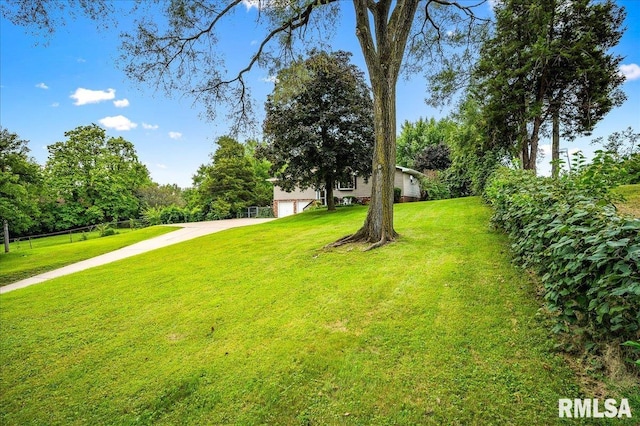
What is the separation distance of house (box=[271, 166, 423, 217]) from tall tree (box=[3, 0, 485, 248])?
1673cm

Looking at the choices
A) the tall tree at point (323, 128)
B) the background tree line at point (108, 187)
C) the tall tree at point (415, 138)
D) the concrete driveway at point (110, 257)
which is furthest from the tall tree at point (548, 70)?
the tall tree at point (415, 138)

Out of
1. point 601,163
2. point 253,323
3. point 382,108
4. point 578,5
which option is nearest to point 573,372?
point 601,163

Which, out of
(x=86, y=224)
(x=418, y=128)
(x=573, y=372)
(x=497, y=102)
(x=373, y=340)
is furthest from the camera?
(x=418, y=128)

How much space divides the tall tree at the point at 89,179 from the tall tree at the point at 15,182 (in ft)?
43.4

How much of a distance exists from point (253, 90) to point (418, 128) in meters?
39.5

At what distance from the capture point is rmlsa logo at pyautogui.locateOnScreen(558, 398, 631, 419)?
1.93 m

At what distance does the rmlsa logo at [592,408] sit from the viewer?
1931mm

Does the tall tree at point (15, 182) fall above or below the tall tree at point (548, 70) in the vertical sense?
below

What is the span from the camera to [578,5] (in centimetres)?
1338

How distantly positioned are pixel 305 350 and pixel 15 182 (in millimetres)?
24095

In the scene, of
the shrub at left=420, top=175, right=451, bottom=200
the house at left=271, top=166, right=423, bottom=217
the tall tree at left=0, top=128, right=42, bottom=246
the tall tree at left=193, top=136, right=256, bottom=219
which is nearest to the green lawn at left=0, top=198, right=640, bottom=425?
the tall tree at left=0, top=128, right=42, bottom=246

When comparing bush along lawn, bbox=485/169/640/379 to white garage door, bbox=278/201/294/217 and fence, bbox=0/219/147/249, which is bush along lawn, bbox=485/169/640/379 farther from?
fence, bbox=0/219/147/249

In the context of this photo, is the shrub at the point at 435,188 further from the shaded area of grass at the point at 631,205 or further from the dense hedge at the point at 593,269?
the dense hedge at the point at 593,269

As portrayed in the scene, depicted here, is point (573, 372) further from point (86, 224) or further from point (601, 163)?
point (86, 224)
